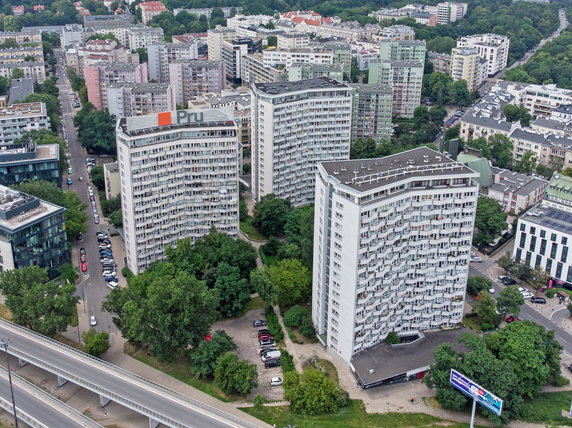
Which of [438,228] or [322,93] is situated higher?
[322,93]

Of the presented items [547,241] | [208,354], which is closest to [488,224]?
[547,241]

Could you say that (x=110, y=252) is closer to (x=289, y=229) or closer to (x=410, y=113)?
(x=289, y=229)

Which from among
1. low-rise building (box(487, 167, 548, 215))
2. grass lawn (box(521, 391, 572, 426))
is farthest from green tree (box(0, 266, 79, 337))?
low-rise building (box(487, 167, 548, 215))

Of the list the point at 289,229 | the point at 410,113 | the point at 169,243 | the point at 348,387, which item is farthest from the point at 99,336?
the point at 410,113

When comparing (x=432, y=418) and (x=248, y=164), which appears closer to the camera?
(x=432, y=418)

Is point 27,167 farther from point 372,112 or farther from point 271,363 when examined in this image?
point 372,112

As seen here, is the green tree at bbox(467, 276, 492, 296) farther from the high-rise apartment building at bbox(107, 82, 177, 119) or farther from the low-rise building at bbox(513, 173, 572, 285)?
the high-rise apartment building at bbox(107, 82, 177, 119)
